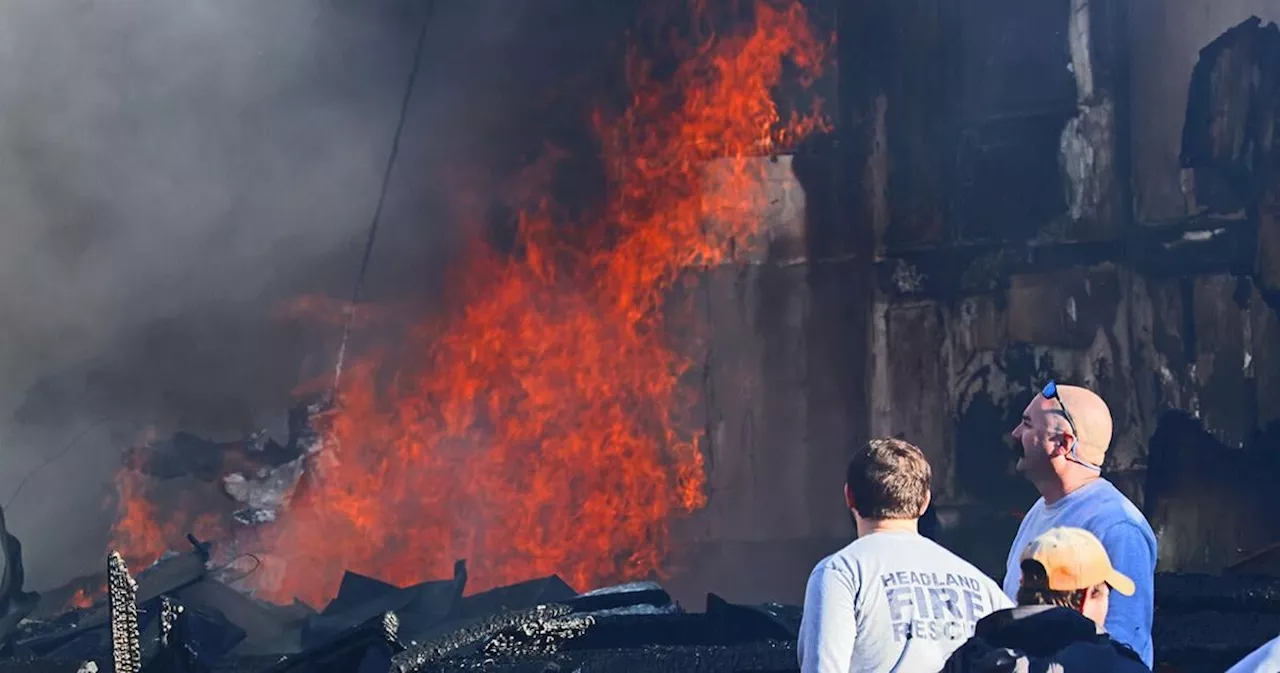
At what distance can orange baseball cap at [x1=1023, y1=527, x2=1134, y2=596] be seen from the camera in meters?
3.26

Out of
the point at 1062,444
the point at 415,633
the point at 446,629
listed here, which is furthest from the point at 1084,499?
the point at 415,633

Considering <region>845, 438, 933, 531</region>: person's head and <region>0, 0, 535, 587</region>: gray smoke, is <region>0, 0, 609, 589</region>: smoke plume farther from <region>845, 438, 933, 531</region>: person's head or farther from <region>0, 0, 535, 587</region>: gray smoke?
<region>845, 438, 933, 531</region>: person's head

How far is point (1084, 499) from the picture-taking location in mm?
4199

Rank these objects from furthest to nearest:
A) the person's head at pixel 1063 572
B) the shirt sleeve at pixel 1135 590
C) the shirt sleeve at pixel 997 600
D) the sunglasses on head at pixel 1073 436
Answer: the sunglasses on head at pixel 1073 436 < the shirt sleeve at pixel 1135 590 < the shirt sleeve at pixel 997 600 < the person's head at pixel 1063 572

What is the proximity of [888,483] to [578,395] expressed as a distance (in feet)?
21.1

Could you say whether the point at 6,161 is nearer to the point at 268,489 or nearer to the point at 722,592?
the point at 268,489

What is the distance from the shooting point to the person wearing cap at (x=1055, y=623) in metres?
3.03

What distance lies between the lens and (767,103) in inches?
387

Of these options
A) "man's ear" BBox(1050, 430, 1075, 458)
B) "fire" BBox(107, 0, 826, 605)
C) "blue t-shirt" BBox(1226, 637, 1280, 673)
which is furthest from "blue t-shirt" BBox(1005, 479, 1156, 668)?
"fire" BBox(107, 0, 826, 605)

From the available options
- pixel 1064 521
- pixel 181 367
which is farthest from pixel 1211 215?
pixel 181 367

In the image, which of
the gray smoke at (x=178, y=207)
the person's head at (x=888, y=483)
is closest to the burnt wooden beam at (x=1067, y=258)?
the gray smoke at (x=178, y=207)

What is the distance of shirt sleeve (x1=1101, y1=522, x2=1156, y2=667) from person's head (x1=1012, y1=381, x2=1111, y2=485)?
1.15 ft

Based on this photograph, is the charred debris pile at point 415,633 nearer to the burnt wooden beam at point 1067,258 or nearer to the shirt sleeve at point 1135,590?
the shirt sleeve at point 1135,590

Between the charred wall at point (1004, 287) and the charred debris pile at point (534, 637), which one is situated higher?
the charred wall at point (1004, 287)
